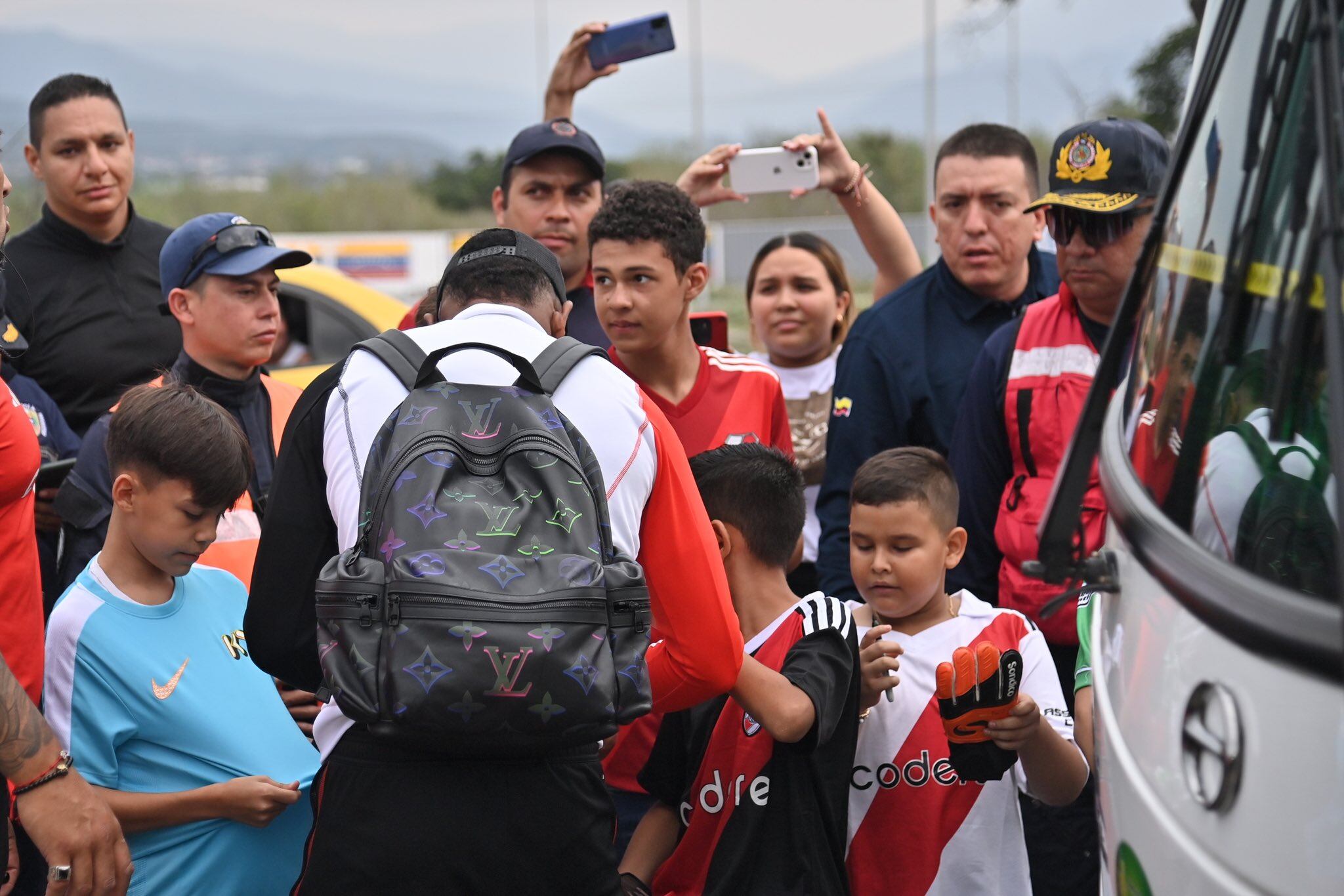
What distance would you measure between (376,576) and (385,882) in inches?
20.5

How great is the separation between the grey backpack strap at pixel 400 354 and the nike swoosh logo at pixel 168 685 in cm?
98

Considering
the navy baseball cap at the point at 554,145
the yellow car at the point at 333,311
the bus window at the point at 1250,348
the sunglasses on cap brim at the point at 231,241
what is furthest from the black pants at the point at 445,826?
the yellow car at the point at 333,311

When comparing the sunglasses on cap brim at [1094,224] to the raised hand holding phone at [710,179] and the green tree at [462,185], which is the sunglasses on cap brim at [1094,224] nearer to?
the raised hand holding phone at [710,179]

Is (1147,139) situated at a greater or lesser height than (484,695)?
greater

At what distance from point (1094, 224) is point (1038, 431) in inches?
21.2

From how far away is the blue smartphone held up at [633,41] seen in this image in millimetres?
4949

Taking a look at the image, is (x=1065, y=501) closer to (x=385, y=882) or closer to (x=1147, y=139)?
(x=385, y=882)

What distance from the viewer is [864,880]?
298 centimetres

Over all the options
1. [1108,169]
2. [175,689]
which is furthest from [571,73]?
[175,689]

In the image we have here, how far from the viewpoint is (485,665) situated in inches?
78.9

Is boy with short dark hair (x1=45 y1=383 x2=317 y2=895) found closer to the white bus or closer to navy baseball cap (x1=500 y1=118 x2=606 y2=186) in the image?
navy baseball cap (x1=500 y1=118 x2=606 y2=186)

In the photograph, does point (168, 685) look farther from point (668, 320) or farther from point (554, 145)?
point (554, 145)

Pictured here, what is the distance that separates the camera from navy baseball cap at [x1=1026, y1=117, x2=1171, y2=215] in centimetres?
348

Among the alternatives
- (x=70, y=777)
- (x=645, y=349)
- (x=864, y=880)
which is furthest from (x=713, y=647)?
(x=645, y=349)
